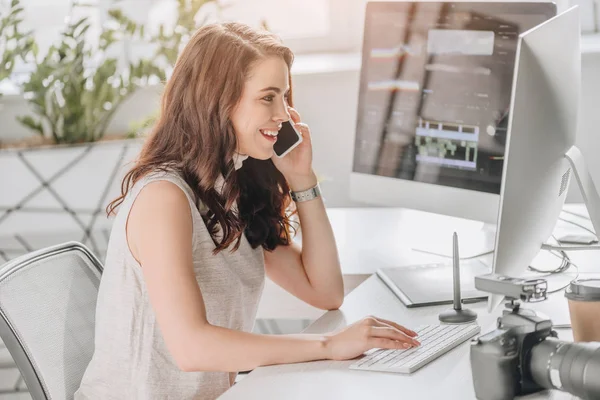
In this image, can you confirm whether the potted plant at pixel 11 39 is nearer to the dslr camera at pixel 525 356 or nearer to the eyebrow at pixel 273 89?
the eyebrow at pixel 273 89

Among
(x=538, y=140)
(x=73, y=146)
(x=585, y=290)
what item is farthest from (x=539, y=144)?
(x=73, y=146)

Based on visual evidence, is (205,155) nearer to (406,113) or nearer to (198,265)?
(198,265)

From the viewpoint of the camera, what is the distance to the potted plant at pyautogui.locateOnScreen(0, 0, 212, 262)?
Result: 2699 mm

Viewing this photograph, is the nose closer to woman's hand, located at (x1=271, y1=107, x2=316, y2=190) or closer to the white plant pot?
woman's hand, located at (x1=271, y1=107, x2=316, y2=190)

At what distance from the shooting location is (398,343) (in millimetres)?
1292

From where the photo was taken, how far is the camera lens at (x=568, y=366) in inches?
38.2

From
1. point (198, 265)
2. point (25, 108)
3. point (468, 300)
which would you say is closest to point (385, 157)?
point (468, 300)

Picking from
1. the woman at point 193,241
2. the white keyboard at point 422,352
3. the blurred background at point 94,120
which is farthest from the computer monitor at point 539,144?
the blurred background at point 94,120

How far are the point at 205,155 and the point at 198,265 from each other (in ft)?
0.62

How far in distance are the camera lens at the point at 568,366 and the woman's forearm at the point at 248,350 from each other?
1.17 ft

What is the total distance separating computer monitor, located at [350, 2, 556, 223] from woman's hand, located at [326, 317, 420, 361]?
1.86 feet

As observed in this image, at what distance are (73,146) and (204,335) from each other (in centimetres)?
158

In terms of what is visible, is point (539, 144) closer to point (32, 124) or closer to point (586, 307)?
point (586, 307)

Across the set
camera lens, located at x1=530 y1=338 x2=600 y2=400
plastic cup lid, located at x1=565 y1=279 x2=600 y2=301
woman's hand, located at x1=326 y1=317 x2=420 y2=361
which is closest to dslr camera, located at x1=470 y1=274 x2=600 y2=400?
camera lens, located at x1=530 y1=338 x2=600 y2=400
